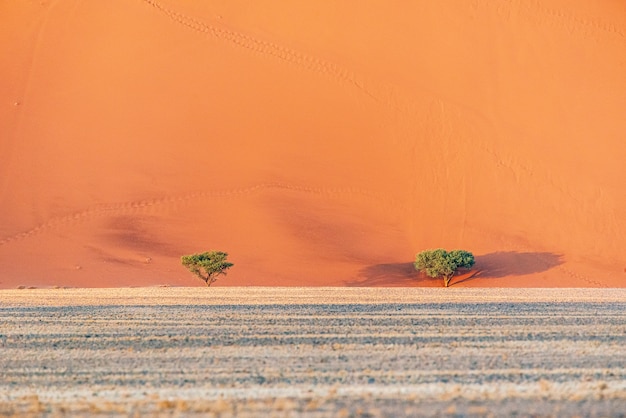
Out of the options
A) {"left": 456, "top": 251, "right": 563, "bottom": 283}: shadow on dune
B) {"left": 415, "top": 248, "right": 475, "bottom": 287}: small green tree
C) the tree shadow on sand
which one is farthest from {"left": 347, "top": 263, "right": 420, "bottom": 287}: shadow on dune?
{"left": 456, "top": 251, "right": 563, "bottom": 283}: shadow on dune

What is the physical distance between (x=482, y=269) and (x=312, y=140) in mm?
8287

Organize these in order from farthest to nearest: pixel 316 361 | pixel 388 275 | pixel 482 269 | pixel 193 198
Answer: pixel 193 198 → pixel 482 269 → pixel 388 275 → pixel 316 361

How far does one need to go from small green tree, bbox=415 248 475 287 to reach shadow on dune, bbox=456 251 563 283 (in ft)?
2.44

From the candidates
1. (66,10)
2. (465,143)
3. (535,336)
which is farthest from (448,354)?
(66,10)

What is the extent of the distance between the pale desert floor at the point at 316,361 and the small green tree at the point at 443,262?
955 centimetres

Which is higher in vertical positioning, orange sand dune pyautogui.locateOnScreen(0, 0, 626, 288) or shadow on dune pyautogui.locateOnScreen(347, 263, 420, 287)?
orange sand dune pyautogui.locateOnScreen(0, 0, 626, 288)

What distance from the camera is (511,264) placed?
87.9 feet

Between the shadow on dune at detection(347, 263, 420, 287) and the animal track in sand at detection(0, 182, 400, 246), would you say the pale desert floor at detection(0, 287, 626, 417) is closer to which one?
the shadow on dune at detection(347, 263, 420, 287)

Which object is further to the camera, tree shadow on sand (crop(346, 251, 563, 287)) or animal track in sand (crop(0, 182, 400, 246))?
animal track in sand (crop(0, 182, 400, 246))

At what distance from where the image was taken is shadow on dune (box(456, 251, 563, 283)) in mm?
26250

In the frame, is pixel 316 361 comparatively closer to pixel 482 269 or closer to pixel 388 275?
pixel 388 275

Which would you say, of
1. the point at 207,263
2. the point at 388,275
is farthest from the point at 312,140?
the point at 207,263

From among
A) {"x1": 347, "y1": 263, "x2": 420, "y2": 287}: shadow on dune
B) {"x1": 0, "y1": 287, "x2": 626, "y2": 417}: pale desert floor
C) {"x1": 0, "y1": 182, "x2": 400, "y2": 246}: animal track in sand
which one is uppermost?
{"x1": 0, "y1": 182, "x2": 400, "y2": 246}: animal track in sand

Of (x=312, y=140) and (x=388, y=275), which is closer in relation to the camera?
(x=388, y=275)
